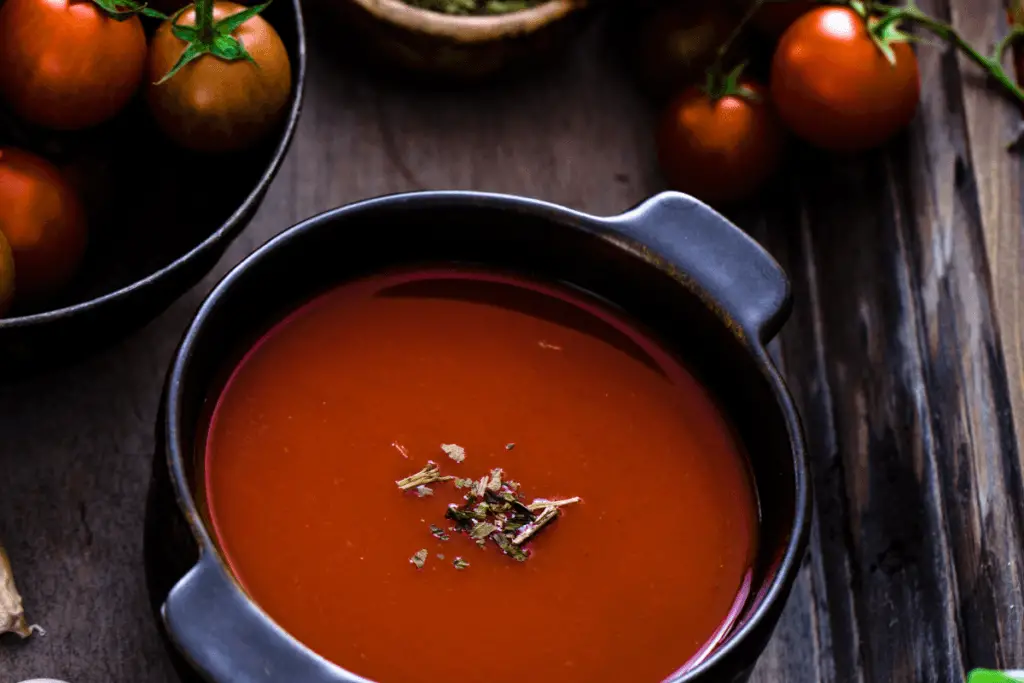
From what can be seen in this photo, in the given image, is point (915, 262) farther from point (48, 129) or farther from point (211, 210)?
point (48, 129)

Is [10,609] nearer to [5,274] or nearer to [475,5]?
[5,274]

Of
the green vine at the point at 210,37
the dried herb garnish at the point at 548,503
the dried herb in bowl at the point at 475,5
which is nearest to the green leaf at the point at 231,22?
the green vine at the point at 210,37

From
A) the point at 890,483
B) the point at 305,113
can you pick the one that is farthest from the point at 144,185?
the point at 890,483

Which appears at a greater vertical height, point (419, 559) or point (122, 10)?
point (122, 10)

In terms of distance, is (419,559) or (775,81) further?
(775,81)

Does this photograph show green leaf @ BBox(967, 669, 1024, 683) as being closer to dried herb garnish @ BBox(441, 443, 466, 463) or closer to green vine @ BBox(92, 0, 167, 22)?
dried herb garnish @ BBox(441, 443, 466, 463)

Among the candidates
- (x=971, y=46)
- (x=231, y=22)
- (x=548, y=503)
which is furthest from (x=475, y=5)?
(x=548, y=503)

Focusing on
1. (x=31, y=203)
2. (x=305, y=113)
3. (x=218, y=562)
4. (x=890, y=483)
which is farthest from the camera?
(x=305, y=113)
